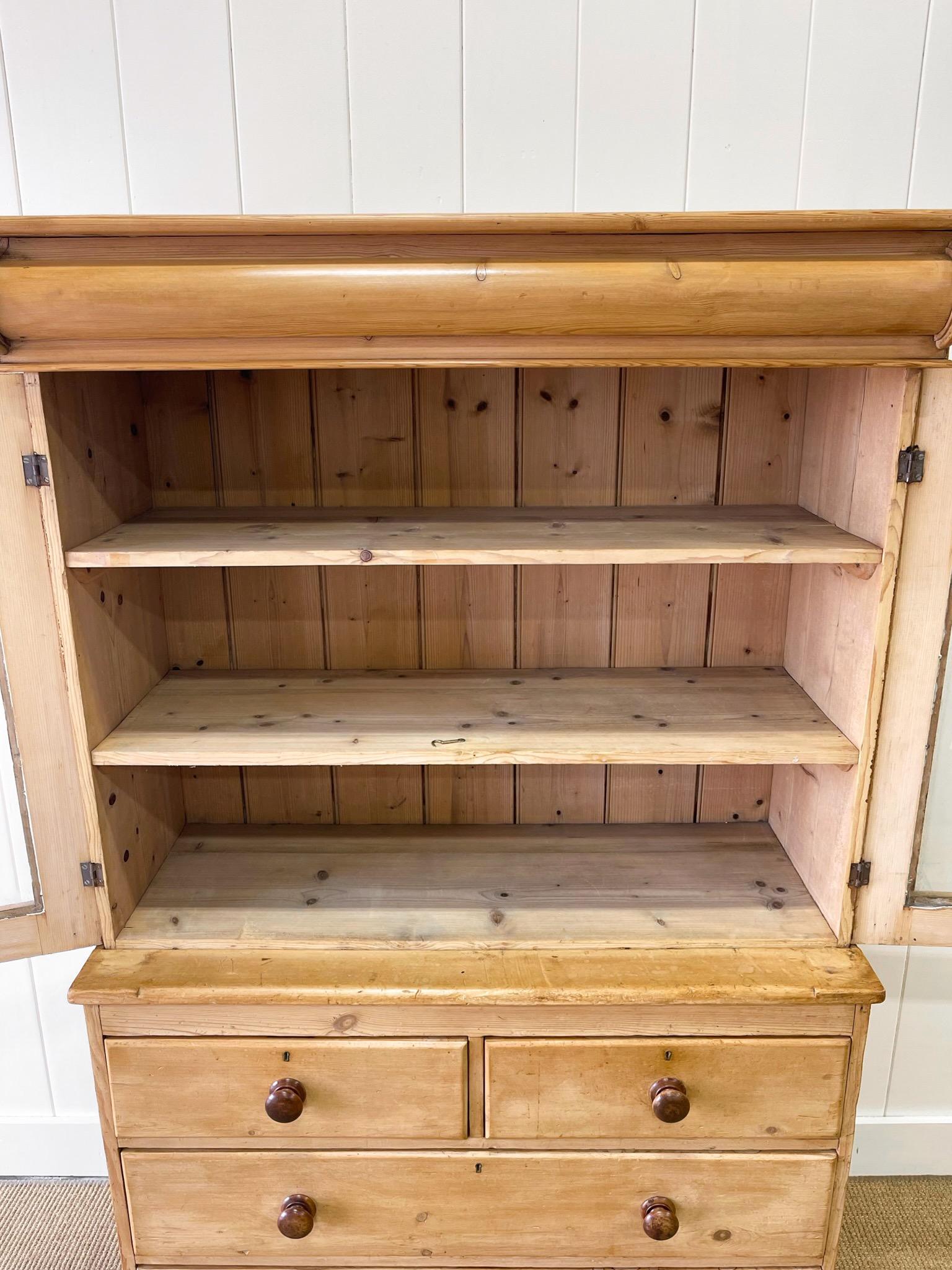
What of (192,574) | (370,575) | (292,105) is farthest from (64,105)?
(370,575)

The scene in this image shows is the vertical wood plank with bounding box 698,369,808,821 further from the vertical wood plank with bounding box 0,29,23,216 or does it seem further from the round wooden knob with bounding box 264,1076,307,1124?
the vertical wood plank with bounding box 0,29,23,216

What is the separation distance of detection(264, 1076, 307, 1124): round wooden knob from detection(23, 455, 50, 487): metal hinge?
90 cm

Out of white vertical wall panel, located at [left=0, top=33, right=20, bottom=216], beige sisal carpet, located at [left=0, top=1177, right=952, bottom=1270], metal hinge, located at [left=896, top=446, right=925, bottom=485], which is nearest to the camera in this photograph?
metal hinge, located at [left=896, top=446, right=925, bottom=485]

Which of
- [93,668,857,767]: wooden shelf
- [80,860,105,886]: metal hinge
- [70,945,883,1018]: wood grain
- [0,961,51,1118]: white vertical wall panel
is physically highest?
[93,668,857,767]: wooden shelf

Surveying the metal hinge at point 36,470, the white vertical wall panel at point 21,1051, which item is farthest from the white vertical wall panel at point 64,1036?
the metal hinge at point 36,470

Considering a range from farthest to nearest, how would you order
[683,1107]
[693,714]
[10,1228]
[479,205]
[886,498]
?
[10,1228] < [479,205] < [693,714] < [683,1107] < [886,498]

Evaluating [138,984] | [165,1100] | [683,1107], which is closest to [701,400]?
[683,1107]

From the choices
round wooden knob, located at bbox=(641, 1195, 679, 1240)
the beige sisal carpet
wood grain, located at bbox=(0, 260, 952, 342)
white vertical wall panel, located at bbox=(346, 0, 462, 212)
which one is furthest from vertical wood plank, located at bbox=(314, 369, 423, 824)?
the beige sisal carpet

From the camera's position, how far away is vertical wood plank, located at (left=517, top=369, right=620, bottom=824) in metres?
1.49

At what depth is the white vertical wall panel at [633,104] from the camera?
144 cm

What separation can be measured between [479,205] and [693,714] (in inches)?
35.9

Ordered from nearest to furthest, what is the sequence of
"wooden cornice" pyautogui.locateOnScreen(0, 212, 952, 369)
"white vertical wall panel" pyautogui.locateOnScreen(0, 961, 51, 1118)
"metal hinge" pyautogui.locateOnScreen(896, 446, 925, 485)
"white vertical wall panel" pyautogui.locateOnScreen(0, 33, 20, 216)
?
"wooden cornice" pyautogui.locateOnScreen(0, 212, 952, 369)
"metal hinge" pyautogui.locateOnScreen(896, 446, 925, 485)
"white vertical wall panel" pyautogui.locateOnScreen(0, 33, 20, 216)
"white vertical wall panel" pyautogui.locateOnScreen(0, 961, 51, 1118)

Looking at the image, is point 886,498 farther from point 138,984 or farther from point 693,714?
point 138,984

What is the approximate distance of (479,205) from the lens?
1527 millimetres
